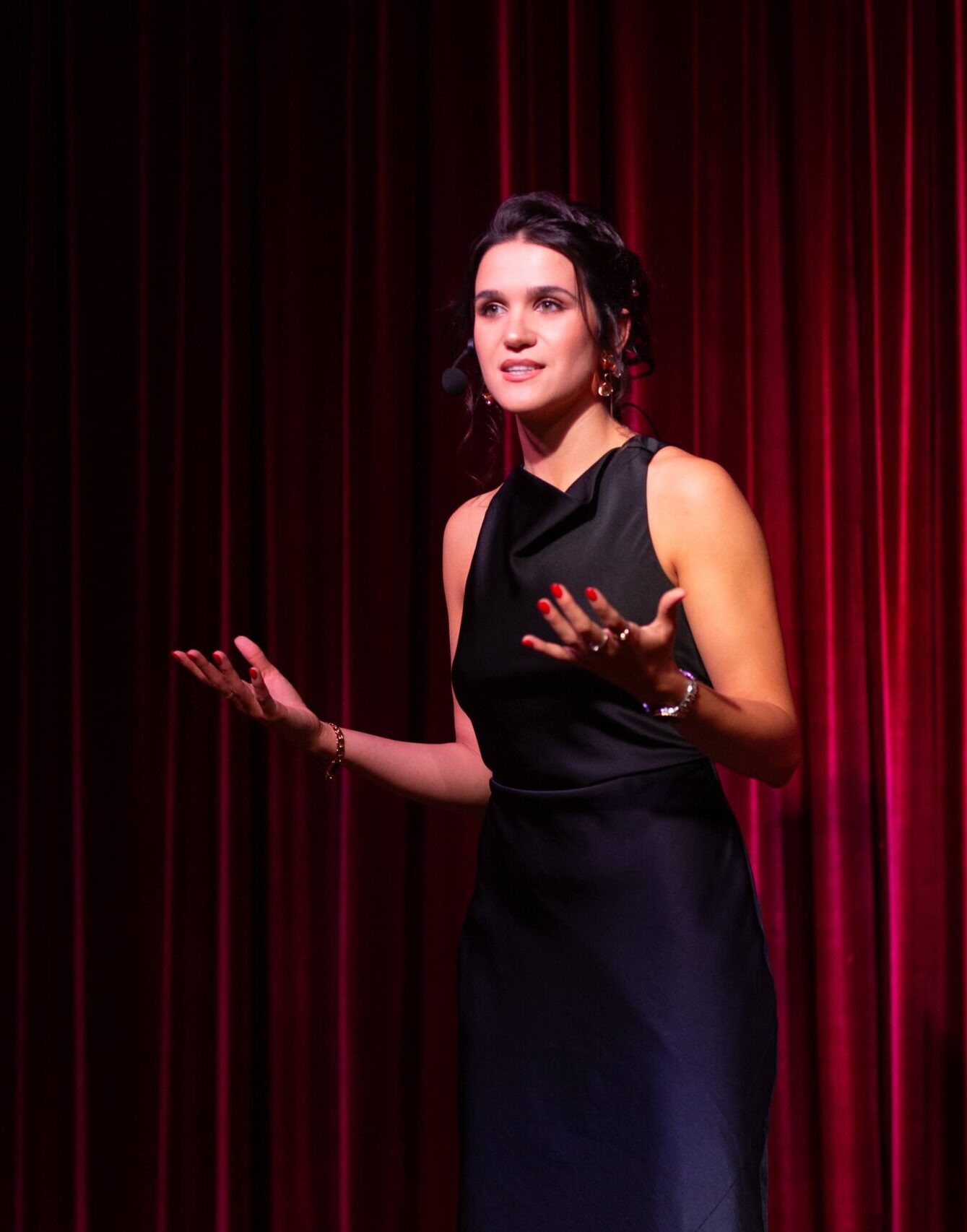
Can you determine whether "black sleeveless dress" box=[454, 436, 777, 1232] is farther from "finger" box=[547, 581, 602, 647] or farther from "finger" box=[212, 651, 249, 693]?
"finger" box=[547, 581, 602, 647]

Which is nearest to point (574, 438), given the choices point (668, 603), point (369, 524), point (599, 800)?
point (599, 800)

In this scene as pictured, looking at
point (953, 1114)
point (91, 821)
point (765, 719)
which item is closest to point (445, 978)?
point (91, 821)

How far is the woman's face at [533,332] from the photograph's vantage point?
63.8 inches

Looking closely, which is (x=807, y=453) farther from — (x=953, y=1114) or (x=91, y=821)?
(x=91, y=821)

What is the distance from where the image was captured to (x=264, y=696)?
1.62 meters

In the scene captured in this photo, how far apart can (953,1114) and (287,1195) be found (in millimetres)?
1273

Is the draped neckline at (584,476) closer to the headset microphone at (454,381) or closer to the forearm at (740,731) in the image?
the headset microphone at (454,381)

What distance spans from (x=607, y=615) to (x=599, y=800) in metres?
0.44

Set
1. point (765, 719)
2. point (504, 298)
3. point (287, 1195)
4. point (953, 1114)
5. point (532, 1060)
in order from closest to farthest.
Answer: point (765, 719) < point (532, 1060) < point (504, 298) < point (953, 1114) < point (287, 1195)

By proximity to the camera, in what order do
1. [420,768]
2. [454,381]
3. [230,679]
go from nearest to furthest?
[230,679] → [454,381] → [420,768]

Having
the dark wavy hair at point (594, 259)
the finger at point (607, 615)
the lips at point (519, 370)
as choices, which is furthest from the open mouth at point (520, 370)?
the finger at point (607, 615)

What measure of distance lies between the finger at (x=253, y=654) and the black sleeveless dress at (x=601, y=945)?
258 millimetres

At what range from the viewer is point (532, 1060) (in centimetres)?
156

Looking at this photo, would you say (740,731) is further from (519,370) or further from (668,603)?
(519,370)
